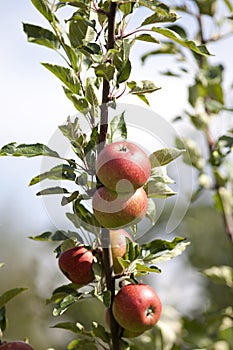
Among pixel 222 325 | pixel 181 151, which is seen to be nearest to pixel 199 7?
pixel 222 325

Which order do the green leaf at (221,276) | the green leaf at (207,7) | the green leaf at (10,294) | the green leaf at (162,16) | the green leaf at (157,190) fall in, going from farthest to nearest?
1. the green leaf at (207,7)
2. the green leaf at (221,276)
3. the green leaf at (10,294)
4. the green leaf at (157,190)
5. the green leaf at (162,16)

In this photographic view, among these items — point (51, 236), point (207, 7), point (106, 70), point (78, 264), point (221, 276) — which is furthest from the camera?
point (207, 7)

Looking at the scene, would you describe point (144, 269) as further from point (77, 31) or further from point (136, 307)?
point (77, 31)

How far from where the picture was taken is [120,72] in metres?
0.96

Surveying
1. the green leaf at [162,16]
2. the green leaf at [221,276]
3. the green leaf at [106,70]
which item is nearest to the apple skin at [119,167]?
the green leaf at [106,70]

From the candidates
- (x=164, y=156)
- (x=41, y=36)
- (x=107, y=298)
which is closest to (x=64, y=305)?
(x=107, y=298)

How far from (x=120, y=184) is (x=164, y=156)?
9cm

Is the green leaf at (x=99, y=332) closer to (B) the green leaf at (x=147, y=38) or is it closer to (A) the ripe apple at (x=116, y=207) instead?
(A) the ripe apple at (x=116, y=207)

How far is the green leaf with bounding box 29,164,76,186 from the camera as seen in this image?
0.97 m

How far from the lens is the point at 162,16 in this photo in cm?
101

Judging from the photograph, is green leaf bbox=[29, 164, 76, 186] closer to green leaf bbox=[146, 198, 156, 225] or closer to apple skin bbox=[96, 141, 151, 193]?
apple skin bbox=[96, 141, 151, 193]

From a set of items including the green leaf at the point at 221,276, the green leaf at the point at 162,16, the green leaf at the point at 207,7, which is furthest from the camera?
the green leaf at the point at 207,7

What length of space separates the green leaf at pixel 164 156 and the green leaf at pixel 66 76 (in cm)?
16

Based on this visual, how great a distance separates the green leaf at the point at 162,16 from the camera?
0.91 metres
